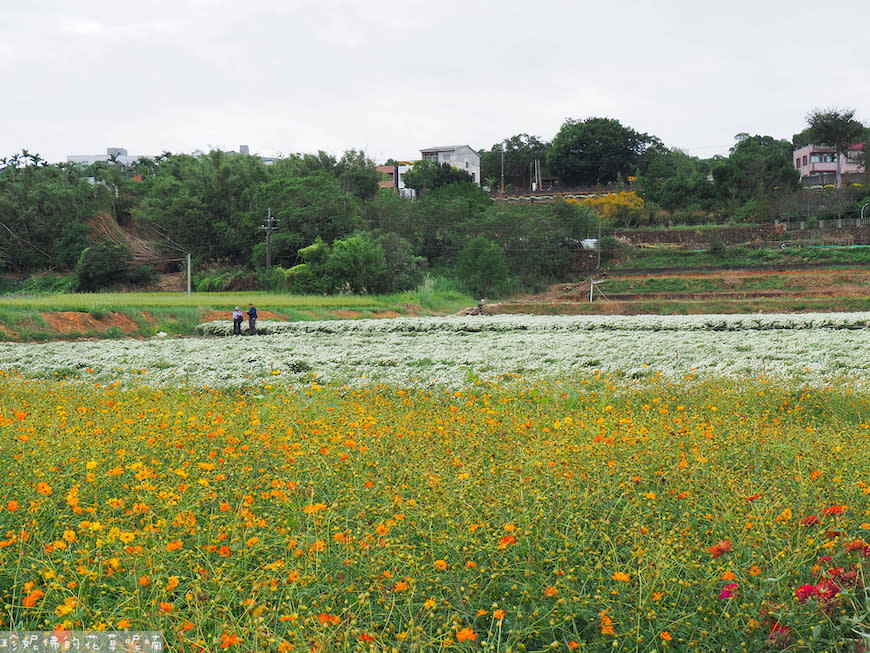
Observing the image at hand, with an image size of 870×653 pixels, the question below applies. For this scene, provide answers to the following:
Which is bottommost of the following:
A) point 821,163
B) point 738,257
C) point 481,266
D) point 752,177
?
point 481,266

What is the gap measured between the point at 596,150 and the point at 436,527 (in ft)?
281

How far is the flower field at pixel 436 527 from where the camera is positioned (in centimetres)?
282

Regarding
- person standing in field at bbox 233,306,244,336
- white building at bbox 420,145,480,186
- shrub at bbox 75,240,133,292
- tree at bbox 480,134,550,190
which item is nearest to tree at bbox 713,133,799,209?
tree at bbox 480,134,550,190

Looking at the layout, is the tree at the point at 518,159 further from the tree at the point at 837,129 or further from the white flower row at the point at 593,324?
the white flower row at the point at 593,324

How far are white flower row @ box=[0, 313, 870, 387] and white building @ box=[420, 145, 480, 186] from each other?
81932mm

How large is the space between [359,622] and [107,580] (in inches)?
50.6

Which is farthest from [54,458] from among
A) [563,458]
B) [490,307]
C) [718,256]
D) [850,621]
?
[718,256]

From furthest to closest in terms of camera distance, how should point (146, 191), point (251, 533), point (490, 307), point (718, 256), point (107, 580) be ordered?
point (146, 191)
point (718, 256)
point (490, 307)
point (251, 533)
point (107, 580)

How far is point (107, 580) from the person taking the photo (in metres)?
3.34

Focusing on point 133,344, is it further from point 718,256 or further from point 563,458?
point 718,256

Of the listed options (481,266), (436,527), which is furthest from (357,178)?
(436,527)

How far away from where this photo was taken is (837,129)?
70.8 meters

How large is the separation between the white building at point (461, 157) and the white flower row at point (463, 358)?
269ft

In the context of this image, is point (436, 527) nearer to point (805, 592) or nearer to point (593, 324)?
point (805, 592)
